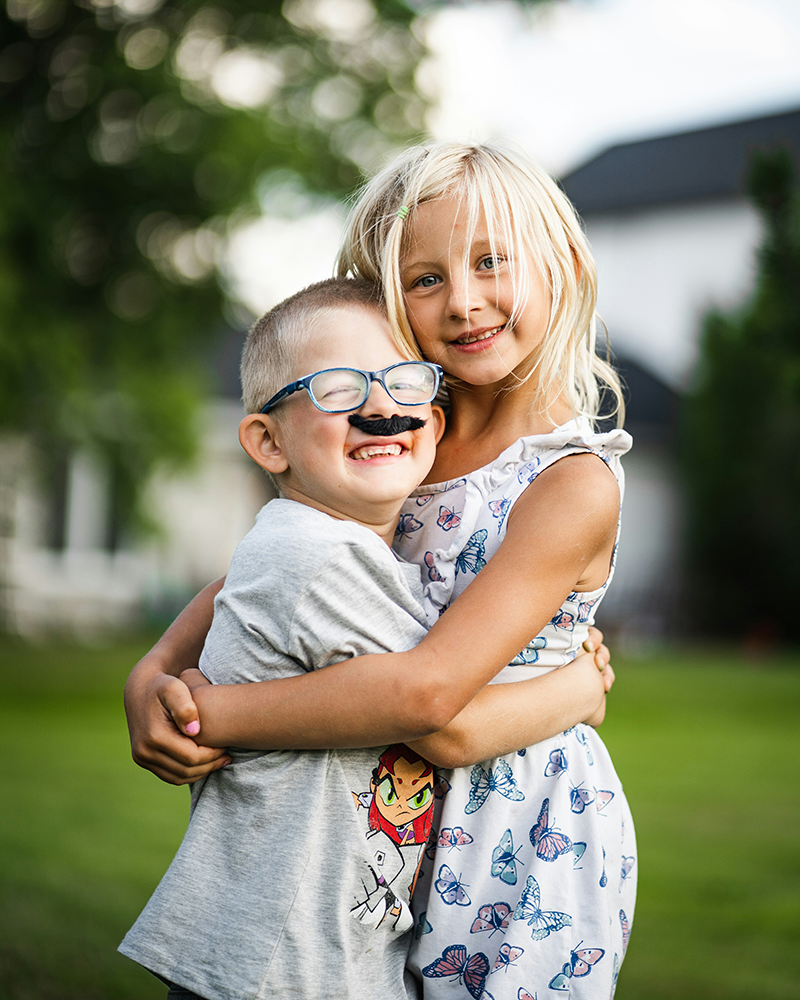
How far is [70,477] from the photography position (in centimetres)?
2066

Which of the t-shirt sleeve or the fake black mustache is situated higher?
the fake black mustache

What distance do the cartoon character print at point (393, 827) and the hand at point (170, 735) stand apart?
0.27 m

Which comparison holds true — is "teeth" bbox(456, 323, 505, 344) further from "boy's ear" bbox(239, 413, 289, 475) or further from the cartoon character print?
the cartoon character print

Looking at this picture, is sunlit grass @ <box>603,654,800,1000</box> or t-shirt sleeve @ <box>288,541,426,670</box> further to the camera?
sunlit grass @ <box>603,654,800,1000</box>

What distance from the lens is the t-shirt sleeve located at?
1717 millimetres

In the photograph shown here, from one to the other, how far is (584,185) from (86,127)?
21.7 metres

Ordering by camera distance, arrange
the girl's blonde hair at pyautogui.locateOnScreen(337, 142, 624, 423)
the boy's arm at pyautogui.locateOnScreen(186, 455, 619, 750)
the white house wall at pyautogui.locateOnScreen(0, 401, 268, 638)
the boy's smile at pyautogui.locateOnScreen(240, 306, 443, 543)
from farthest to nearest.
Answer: the white house wall at pyautogui.locateOnScreen(0, 401, 268, 638) < the girl's blonde hair at pyautogui.locateOnScreen(337, 142, 624, 423) < the boy's smile at pyautogui.locateOnScreen(240, 306, 443, 543) < the boy's arm at pyautogui.locateOnScreen(186, 455, 619, 750)

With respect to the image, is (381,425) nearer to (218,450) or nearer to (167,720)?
(167,720)

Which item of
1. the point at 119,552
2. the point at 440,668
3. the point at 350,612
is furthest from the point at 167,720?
the point at 119,552

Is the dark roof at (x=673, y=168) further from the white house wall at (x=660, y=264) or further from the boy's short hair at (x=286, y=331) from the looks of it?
the boy's short hair at (x=286, y=331)

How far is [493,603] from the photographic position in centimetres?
177

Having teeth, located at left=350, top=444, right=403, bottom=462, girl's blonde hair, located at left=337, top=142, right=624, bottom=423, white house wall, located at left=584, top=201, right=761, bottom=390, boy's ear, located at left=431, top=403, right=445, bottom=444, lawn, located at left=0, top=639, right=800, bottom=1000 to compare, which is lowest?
lawn, located at left=0, top=639, right=800, bottom=1000

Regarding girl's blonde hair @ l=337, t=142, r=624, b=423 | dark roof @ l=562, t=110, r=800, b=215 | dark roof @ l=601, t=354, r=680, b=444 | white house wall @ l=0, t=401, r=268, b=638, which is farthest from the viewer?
dark roof @ l=562, t=110, r=800, b=215

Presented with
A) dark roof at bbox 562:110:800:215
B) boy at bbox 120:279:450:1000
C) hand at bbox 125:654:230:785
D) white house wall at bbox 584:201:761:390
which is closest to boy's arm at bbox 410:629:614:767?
boy at bbox 120:279:450:1000
